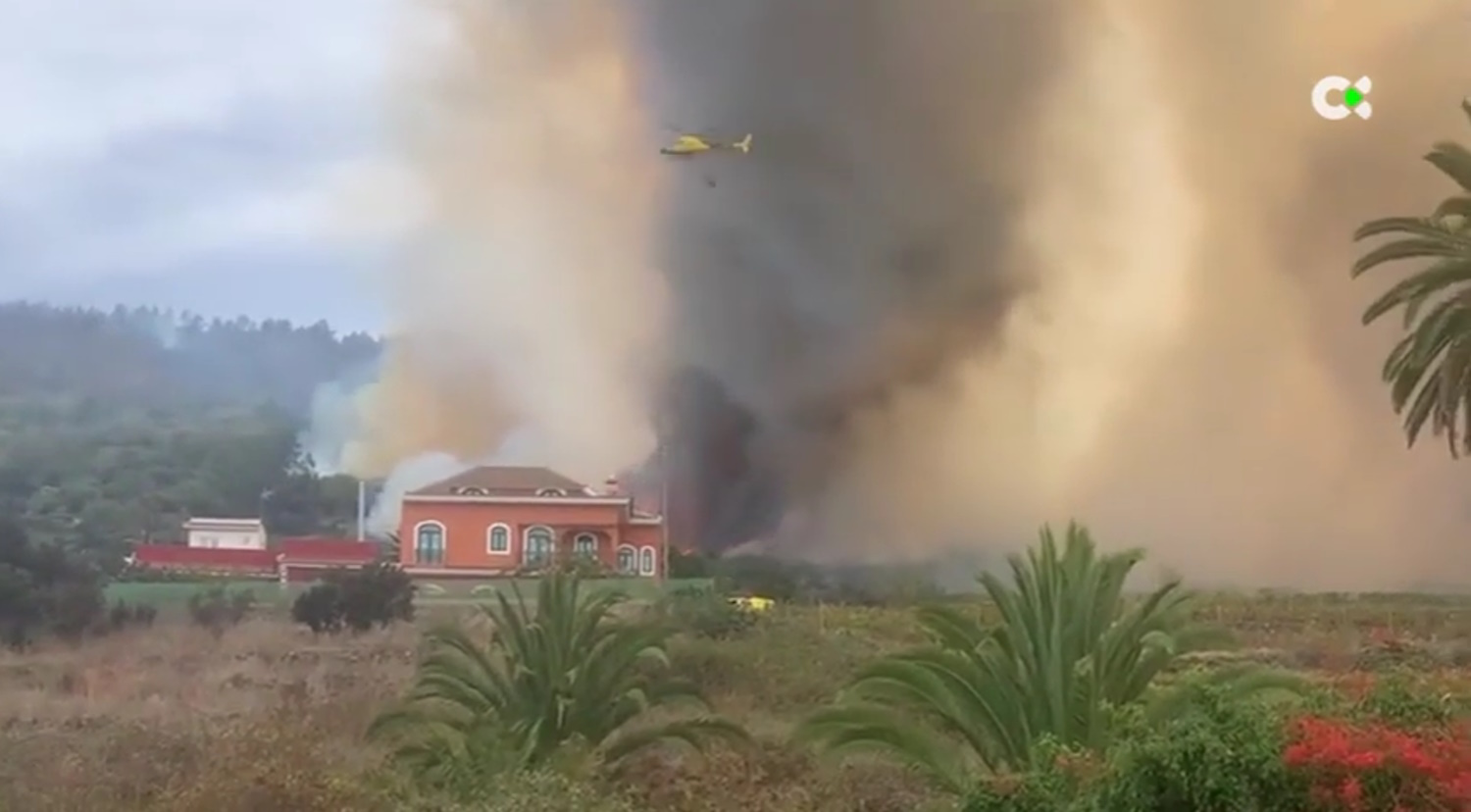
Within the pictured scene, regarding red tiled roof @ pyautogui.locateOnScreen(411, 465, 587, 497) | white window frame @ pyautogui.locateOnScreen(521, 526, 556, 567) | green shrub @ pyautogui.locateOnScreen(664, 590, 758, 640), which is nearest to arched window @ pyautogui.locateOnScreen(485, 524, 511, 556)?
white window frame @ pyautogui.locateOnScreen(521, 526, 556, 567)

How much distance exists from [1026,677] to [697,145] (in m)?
8.12

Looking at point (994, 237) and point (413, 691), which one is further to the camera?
point (994, 237)

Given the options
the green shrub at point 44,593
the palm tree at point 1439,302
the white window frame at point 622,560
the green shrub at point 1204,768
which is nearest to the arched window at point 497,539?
the white window frame at point 622,560

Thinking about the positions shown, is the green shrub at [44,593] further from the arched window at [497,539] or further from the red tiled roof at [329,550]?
the arched window at [497,539]

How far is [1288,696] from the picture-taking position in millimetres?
10227

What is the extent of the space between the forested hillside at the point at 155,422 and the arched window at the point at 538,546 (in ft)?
6.03

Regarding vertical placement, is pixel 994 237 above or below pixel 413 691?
above

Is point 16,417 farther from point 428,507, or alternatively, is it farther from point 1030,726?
point 1030,726

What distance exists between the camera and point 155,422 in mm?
17281

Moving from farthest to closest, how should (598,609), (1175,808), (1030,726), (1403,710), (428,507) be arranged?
(428,507), (598,609), (1030,726), (1403,710), (1175,808)

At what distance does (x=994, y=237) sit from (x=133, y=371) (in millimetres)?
9038

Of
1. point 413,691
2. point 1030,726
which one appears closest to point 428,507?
point 413,691
